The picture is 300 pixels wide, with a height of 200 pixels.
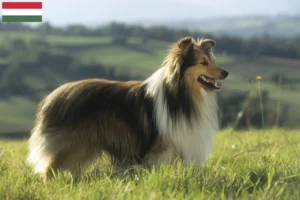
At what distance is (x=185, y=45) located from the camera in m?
5.62

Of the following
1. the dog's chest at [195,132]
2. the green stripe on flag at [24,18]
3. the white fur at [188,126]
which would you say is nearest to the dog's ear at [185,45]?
the white fur at [188,126]

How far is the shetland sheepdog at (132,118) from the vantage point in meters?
5.34

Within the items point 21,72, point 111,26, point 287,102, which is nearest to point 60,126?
point 287,102

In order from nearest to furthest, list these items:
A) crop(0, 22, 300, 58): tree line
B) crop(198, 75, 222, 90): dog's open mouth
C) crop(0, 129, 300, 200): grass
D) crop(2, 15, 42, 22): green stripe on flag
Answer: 1. crop(0, 129, 300, 200): grass
2. crop(198, 75, 222, 90): dog's open mouth
3. crop(2, 15, 42, 22): green stripe on flag
4. crop(0, 22, 300, 58): tree line

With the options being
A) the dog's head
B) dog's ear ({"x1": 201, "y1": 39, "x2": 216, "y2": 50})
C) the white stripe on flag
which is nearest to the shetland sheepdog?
the dog's head

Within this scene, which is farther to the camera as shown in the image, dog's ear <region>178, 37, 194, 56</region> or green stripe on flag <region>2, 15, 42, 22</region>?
green stripe on flag <region>2, 15, 42, 22</region>

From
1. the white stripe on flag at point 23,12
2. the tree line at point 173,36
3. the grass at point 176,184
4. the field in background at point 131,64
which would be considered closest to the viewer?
the grass at point 176,184

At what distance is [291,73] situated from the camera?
2677 inches

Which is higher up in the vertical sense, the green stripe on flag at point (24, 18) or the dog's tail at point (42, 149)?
the green stripe on flag at point (24, 18)

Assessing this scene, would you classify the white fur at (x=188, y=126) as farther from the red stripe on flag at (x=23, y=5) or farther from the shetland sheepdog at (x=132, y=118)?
the red stripe on flag at (x=23, y=5)

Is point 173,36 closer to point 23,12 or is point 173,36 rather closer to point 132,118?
point 23,12

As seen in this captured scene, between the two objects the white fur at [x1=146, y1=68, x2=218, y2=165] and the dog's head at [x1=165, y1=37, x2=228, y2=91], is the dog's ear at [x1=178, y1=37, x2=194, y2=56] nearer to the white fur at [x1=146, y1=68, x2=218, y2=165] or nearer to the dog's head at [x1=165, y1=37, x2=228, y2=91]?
the dog's head at [x1=165, y1=37, x2=228, y2=91]

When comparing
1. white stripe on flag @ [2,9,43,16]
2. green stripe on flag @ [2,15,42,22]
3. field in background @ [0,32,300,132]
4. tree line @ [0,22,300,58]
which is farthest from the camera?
tree line @ [0,22,300,58]

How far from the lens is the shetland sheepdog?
5336 millimetres
